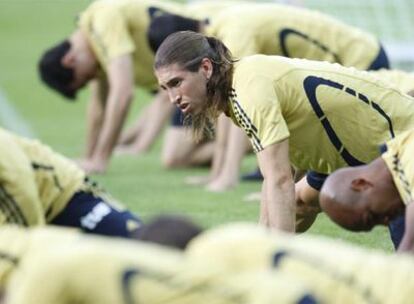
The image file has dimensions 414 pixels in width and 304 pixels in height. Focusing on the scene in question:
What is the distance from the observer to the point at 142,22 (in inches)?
392

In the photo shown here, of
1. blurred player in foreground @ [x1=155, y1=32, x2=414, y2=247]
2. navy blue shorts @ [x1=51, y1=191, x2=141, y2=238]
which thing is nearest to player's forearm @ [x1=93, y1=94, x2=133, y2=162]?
blurred player in foreground @ [x1=155, y1=32, x2=414, y2=247]

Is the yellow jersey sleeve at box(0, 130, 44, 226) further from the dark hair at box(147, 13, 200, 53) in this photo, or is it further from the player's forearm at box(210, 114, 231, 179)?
the player's forearm at box(210, 114, 231, 179)

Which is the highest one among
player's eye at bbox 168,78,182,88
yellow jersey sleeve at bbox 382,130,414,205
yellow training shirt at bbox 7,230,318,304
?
yellow training shirt at bbox 7,230,318,304

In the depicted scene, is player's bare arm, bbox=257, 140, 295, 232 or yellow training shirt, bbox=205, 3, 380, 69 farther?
yellow training shirt, bbox=205, 3, 380, 69

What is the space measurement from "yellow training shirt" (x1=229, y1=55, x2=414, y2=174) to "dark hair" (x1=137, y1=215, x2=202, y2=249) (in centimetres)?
167

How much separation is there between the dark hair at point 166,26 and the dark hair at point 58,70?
0.95m

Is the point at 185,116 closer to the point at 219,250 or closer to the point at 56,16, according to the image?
the point at 219,250

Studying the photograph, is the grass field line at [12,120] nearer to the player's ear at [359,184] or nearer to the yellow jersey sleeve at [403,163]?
the yellow jersey sleeve at [403,163]

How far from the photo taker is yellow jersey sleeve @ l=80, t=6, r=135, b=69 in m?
9.82

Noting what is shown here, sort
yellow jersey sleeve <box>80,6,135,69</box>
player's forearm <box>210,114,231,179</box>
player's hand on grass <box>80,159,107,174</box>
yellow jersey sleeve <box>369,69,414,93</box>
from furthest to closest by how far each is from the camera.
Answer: player's hand on grass <box>80,159,107,174</box>
yellow jersey sleeve <box>80,6,135,69</box>
player's forearm <box>210,114,231,179</box>
yellow jersey sleeve <box>369,69,414,93</box>

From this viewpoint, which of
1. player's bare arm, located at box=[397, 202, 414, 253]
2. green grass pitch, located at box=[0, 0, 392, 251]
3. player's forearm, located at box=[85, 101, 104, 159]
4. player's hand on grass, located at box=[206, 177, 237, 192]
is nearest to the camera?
player's bare arm, located at box=[397, 202, 414, 253]

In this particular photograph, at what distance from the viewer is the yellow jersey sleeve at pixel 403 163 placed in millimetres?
4992

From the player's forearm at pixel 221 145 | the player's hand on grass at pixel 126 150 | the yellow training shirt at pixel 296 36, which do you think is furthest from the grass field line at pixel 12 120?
the yellow training shirt at pixel 296 36

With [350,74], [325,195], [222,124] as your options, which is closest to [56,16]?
[222,124]
